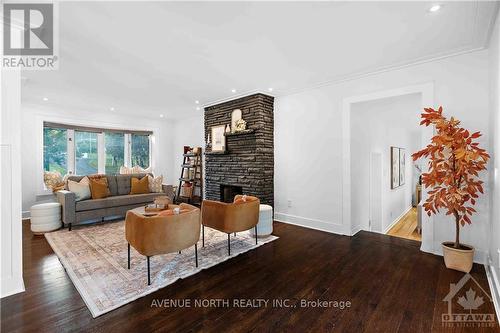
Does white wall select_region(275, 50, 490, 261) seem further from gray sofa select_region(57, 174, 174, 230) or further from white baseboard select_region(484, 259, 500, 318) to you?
gray sofa select_region(57, 174, 174, 230)

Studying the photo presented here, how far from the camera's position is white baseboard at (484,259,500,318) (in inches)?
79.0

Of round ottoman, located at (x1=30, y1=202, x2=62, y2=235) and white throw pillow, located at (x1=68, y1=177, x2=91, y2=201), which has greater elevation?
white throw pillow, located at (x1=68, y1=177, x2=91, y2=201)

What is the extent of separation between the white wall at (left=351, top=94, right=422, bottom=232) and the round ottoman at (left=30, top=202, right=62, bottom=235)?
5285 millimetres

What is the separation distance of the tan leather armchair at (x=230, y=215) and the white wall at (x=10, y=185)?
6.40 feet

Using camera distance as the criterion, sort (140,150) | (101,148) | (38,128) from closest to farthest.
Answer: (38,128) → (101,148) → (140,150)

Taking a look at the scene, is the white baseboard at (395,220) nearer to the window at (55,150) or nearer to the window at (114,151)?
the window at (114,151)

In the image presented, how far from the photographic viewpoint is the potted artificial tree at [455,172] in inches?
97.5

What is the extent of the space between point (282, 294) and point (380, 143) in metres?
4.15

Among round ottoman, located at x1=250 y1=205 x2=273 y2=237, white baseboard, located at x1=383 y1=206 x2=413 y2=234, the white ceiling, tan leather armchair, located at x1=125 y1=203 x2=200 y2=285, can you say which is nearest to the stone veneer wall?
the white ceiling

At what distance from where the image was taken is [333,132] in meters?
4.05

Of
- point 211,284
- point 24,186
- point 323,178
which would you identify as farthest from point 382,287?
point 24,186

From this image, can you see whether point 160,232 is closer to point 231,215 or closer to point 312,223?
point 231,215

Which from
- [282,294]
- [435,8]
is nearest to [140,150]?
[282,294]

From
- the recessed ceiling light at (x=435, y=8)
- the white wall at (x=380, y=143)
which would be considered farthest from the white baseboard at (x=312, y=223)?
the recessed ceiling light at (x=435, y=8)
